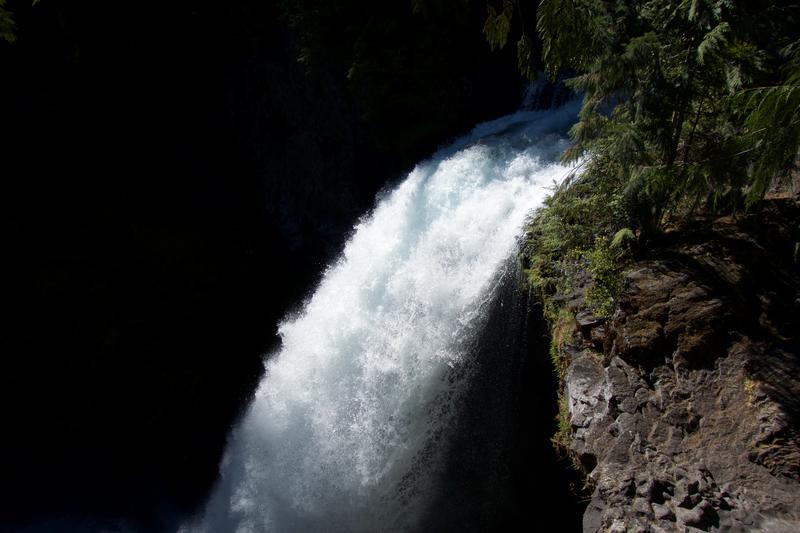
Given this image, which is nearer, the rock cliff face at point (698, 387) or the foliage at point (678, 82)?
the rock cliff face at point (698, 387)

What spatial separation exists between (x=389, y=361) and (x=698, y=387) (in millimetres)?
4129

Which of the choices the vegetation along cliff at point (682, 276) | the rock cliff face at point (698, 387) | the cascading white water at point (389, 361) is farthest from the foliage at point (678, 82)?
the cascading white water at point (389, 361)

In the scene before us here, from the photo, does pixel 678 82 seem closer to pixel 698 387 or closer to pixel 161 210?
pixel 698 387

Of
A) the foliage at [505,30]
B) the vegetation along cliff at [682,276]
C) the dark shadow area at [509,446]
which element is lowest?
the dark shadow area at [509,446]

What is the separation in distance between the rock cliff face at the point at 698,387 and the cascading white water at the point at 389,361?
187 cm

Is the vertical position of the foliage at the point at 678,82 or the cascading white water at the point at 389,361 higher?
the foliage at the point at 678,82

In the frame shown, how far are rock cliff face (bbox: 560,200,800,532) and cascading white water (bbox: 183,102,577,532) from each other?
187 centimetres

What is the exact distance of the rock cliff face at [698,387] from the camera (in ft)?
11.7

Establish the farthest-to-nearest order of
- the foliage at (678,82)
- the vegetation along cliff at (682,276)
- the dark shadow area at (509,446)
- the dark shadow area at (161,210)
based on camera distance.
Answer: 1. the dark shadow area at (161,210)
2. the dark shadow area at (509,446)
3. the foliage at (678,82)
4. the vegetation along cliff at (682,276)

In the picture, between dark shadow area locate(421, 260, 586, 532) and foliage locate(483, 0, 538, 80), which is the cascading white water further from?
foliage locate(483, 0, 538, 80)

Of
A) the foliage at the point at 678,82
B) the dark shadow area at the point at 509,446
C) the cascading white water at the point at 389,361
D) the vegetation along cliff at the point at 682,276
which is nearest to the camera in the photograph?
the vegetation along cliff at the point at 682,276

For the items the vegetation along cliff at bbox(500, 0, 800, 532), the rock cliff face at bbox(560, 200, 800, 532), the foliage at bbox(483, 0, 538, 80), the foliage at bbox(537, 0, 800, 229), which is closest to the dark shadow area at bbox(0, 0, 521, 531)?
the foliage at bbox(537, 0, 800, 229)

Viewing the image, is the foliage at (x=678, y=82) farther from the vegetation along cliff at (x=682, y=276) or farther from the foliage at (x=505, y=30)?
the foliage at (x=505, y=30)

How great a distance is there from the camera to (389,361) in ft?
22.9
